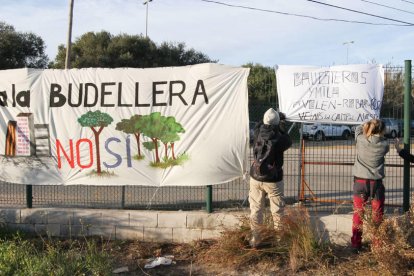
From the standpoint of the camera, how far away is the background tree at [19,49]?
29.6 meters

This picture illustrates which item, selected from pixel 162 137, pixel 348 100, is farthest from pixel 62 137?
pixel 348 100

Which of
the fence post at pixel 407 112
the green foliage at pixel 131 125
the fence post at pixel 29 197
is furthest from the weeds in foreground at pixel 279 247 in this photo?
the fence post at pixel 29 197

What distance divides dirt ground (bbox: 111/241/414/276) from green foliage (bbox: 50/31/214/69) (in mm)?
26699

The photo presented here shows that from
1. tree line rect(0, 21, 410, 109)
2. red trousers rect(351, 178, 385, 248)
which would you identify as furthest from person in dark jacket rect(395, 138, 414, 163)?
tree line rect(0, 21, 410, 109)

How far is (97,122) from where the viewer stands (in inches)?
268

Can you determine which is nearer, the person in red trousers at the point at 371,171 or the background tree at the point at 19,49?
the person in red trousers at the point at 371,171

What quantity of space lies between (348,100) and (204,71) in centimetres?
202

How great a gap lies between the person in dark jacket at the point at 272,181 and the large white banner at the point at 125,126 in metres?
0.68

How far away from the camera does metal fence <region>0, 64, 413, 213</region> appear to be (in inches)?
261

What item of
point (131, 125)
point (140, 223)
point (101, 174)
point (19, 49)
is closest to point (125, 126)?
point (131, 125)

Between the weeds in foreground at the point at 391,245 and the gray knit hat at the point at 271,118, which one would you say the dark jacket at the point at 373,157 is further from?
the gray knit hat at the point at 271,118

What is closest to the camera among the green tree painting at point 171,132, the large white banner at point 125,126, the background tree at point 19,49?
the large white banner at point 125,126

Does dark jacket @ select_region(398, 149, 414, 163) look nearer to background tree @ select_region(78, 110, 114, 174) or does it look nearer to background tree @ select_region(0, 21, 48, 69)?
background tree @ select_region(78, 110, 114, 174)

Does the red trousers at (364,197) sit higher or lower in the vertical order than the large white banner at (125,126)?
lower
